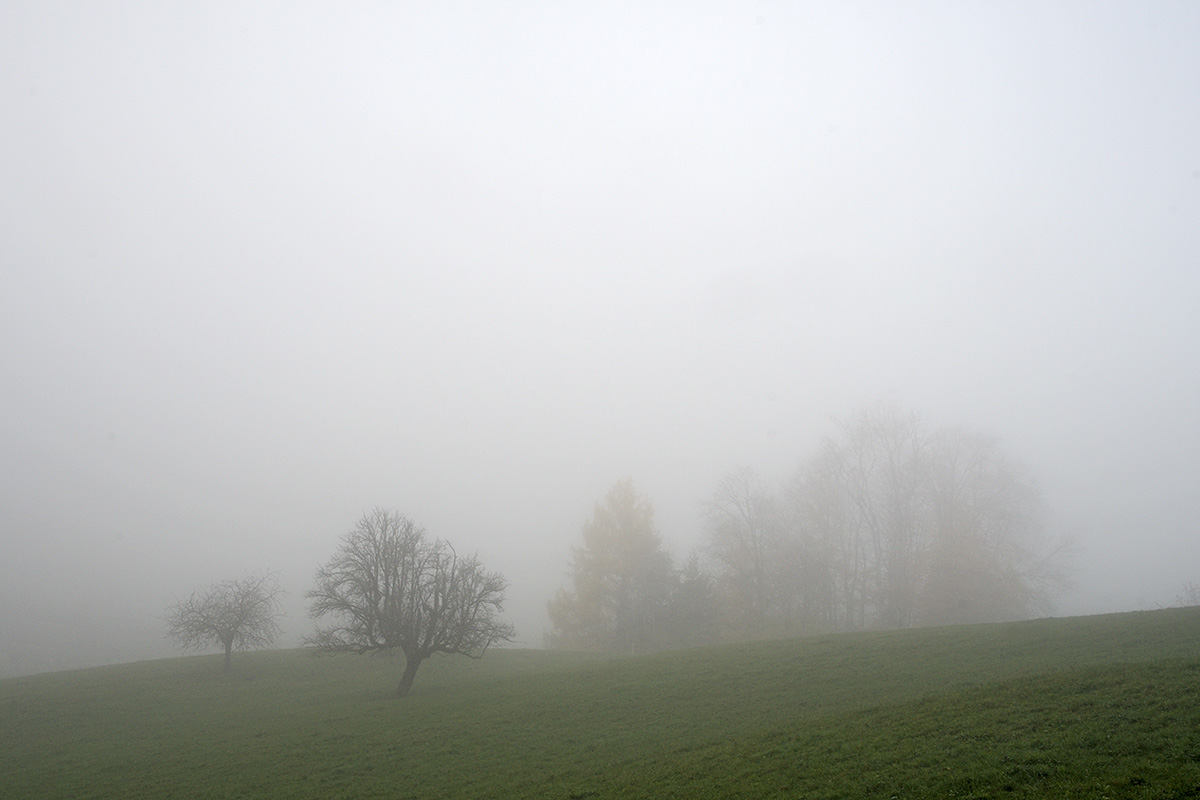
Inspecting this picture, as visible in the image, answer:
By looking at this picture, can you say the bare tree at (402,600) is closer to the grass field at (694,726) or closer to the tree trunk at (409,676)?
the tree trunk at (409,676)

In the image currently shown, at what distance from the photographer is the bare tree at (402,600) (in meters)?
32.9

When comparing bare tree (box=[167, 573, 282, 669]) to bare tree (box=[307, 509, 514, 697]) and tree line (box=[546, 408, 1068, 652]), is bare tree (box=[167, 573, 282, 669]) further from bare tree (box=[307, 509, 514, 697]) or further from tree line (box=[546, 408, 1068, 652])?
tree line (box=[546, 408, 1068, 652])

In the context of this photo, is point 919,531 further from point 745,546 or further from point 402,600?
point 402,600

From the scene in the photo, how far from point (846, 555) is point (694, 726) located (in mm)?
40171

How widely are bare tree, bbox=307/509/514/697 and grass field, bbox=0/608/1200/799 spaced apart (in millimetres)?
3130

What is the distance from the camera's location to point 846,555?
56156mm

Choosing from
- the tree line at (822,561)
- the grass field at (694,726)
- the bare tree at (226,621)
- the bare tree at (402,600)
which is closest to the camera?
the grass field at (694,726)

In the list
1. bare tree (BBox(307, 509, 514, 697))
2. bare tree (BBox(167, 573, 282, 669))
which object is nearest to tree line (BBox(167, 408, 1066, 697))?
bare tree (BBox(167, 573, 282, 669))

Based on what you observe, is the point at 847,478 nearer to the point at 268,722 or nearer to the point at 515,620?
the point at 268,722

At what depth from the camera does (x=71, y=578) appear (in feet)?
355

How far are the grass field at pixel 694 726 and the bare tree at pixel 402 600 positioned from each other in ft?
10.3

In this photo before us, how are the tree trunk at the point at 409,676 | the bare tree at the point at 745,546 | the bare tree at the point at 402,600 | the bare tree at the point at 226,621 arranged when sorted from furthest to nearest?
1. the bare tree at the point at 745,546
2. the bare tree at the point at 226,621
3. the tree trunk at the point at 409,676
4. the bare tree at the point at 402,600

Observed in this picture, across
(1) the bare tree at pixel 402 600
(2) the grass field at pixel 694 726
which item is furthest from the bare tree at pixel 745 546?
(1) the bare tree at pixel 402 600

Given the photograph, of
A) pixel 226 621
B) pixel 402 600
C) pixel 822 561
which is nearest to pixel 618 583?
pixel 822 561
